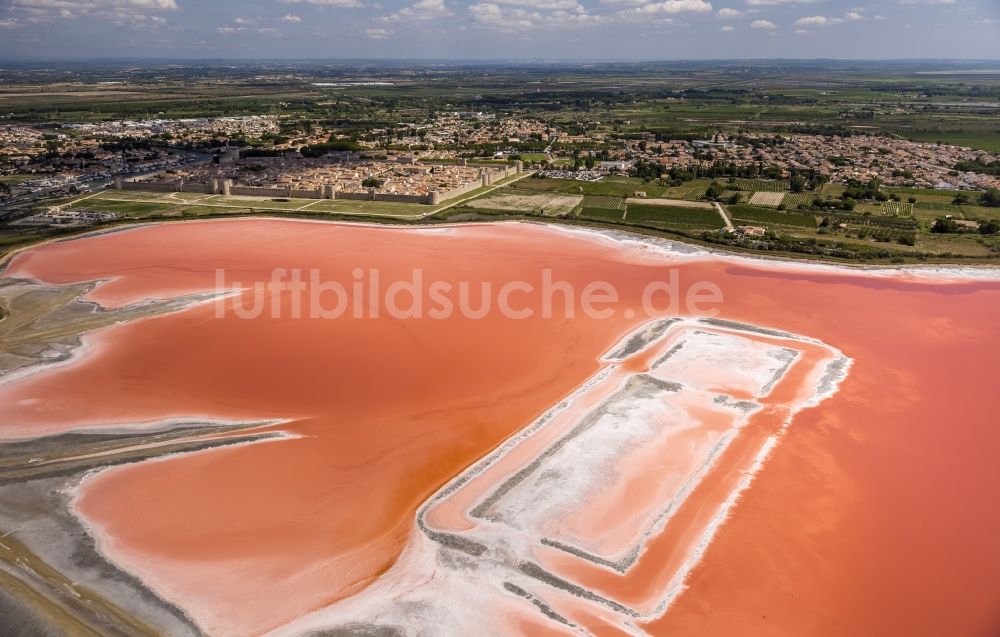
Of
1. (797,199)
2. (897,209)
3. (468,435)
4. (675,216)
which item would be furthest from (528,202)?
(468,435)

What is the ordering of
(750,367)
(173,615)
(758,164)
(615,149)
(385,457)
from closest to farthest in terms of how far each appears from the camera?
(173,615)
(385,457)
(750,367)
(758,164)
(615,149)

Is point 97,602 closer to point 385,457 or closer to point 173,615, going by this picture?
point 173,615

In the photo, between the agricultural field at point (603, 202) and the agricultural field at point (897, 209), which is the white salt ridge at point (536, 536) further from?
the agricultural field at point (897, 209)

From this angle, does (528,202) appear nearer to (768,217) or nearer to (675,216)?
(675,216)

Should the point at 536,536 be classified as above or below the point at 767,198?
below

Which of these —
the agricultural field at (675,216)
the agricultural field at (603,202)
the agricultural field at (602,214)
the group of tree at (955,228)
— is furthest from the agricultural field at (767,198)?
the agricultural field at (602,214)

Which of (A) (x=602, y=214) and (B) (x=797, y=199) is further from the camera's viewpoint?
(B) (x=797, y=199)

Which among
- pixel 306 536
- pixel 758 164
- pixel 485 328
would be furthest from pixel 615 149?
pixel 306 536

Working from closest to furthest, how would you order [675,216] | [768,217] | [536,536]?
[536,536] → [768,217] → [675,216]

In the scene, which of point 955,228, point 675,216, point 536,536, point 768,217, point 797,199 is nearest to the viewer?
point 536,536
